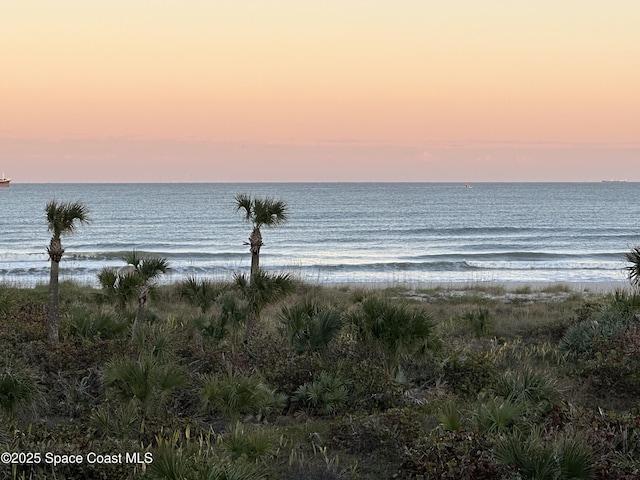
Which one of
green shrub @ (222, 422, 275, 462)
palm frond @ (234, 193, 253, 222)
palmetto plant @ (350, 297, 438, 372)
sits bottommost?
green shrub @ (222, 422, 275, 462)

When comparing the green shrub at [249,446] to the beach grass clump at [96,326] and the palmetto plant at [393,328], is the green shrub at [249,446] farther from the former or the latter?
the beach grass clump at [96,326]

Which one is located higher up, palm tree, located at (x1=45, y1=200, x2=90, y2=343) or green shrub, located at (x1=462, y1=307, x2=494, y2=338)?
palm tree, located at (x1=45, y1=200, x2=90, y2=343)

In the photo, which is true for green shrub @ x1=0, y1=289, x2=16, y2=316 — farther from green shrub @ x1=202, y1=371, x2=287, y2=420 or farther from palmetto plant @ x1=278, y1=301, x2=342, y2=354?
green shrub @ x1=202, y1=371, x2=287, y2=420

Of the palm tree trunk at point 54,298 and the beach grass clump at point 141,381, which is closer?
the beach grass clump at point 141,381

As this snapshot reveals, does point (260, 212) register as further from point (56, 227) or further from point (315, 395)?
point (315, 395)

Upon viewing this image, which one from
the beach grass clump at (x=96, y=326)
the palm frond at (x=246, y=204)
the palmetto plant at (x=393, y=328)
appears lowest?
the beach grass clump at (x=96, y=326)

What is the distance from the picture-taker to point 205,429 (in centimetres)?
902

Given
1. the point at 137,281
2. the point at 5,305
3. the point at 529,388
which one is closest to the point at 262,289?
the point at 137,281

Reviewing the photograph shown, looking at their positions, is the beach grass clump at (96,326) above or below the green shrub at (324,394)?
above

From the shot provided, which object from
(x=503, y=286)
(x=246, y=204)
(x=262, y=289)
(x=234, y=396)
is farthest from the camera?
(x=503, y=286)

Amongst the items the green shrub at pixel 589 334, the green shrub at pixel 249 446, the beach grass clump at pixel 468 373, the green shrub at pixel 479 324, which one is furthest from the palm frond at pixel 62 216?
the green shrub at pixel 589 334

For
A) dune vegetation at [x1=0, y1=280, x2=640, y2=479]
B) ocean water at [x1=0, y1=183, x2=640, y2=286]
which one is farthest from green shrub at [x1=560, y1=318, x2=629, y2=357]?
ocean water at [x1=0, y1=183, x2=640, y2=286]

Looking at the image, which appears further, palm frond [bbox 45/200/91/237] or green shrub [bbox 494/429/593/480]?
palm frond [bbox 45/200/91/237]

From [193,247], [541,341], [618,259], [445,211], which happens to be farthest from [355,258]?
[445,211]
